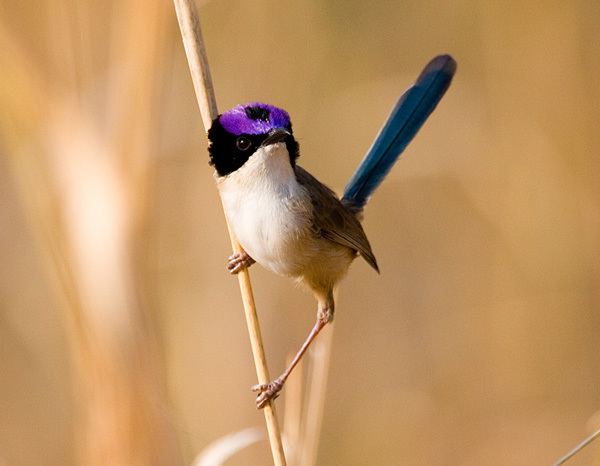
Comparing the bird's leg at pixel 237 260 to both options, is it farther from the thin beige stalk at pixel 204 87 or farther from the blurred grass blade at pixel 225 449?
the blurred grass blade at pixel 225 449

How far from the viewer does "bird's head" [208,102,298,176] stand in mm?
3174

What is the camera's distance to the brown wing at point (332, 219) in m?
3.77

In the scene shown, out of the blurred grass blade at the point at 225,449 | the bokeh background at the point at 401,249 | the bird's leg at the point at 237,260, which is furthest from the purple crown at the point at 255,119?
the bokeh background at the point at 401,249

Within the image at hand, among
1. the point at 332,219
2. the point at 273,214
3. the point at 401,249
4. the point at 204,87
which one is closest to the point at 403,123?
the point at 332,219

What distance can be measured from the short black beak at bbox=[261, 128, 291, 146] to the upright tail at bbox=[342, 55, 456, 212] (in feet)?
3.85

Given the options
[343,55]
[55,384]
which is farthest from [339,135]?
[55,384]

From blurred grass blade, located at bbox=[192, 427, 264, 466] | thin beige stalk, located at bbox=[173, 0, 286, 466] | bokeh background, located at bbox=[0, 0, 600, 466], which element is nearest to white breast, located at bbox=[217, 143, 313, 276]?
thin beige stalk, located at bbox=[173, 0, 286, 466]

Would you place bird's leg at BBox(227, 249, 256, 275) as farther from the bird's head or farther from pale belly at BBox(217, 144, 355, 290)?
the bird's head

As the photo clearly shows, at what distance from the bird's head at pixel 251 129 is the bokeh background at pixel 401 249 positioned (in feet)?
4.09

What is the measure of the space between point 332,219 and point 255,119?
795mm

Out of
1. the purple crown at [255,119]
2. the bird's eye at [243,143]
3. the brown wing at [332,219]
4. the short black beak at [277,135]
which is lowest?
the brown wing at [332,219]

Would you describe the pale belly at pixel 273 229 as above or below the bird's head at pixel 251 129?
below

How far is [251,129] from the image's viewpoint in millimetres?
3209

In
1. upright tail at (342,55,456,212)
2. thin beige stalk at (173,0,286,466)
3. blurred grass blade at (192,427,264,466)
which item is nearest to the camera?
→ thin beige stalk at (173,0,286,466)
